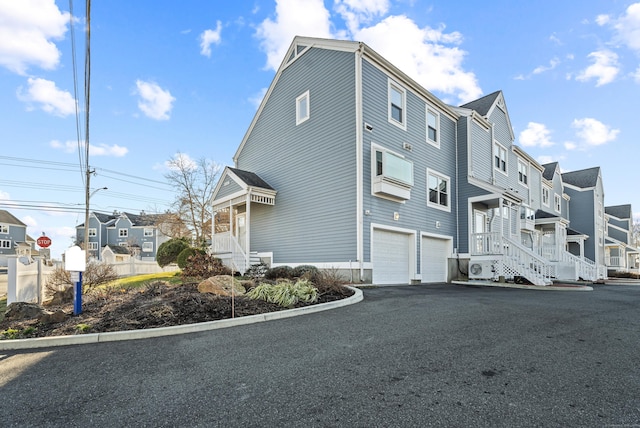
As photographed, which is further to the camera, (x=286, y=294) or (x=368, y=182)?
(x=368, y=182)

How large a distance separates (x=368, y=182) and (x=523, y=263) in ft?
26.2

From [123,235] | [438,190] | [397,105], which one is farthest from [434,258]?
[123,235]

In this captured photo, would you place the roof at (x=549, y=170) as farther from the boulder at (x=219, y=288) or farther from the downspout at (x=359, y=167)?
the boulder at (x=219, y=288)

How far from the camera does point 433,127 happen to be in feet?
51.1

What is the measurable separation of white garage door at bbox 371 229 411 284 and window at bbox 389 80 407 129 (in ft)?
15.2

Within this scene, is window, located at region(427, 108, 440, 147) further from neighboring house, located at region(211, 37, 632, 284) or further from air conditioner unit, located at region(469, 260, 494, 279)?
air conditioner unit, located at region(469, 260, 494, 279)

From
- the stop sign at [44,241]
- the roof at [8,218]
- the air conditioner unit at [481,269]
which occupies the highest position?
the roof at [8,218]

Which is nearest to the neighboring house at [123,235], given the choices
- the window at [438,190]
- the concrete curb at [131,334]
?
the window at [438,190]

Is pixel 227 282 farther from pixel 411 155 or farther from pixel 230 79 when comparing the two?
pixel 230 79

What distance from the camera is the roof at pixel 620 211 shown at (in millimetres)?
40656

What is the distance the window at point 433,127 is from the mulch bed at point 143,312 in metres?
10.9

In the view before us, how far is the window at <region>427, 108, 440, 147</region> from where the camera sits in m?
15.3

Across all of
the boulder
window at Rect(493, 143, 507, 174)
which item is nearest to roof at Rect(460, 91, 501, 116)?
window at Rect(493, 143, 507, 174)

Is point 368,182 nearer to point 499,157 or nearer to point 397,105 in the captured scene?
point 397,105
